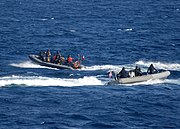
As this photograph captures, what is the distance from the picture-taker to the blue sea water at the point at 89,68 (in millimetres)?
49469

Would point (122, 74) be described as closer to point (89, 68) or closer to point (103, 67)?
point (103, 67)

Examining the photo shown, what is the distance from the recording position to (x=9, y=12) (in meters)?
131

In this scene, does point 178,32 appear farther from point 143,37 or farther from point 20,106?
point 20,106

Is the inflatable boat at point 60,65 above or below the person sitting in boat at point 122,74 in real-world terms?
above

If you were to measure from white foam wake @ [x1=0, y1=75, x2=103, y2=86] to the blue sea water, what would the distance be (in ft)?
0.32

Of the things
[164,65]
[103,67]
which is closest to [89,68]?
[103,67]

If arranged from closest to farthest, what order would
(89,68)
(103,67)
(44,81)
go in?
(44,81)
(89,68)
(103,67)

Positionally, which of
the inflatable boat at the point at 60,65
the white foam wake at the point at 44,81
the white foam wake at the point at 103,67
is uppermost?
the inflatable boat at the point at 60,65

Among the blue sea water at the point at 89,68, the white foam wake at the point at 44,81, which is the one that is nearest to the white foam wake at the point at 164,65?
the blue sea water at the point at 89,68

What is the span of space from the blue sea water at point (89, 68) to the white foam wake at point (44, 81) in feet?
0.32

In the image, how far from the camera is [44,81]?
61062mm

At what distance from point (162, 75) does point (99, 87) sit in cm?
786

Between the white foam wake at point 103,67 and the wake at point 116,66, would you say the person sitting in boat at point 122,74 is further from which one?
the white foam wake at point 103,67

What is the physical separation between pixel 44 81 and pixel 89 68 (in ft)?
34.1
